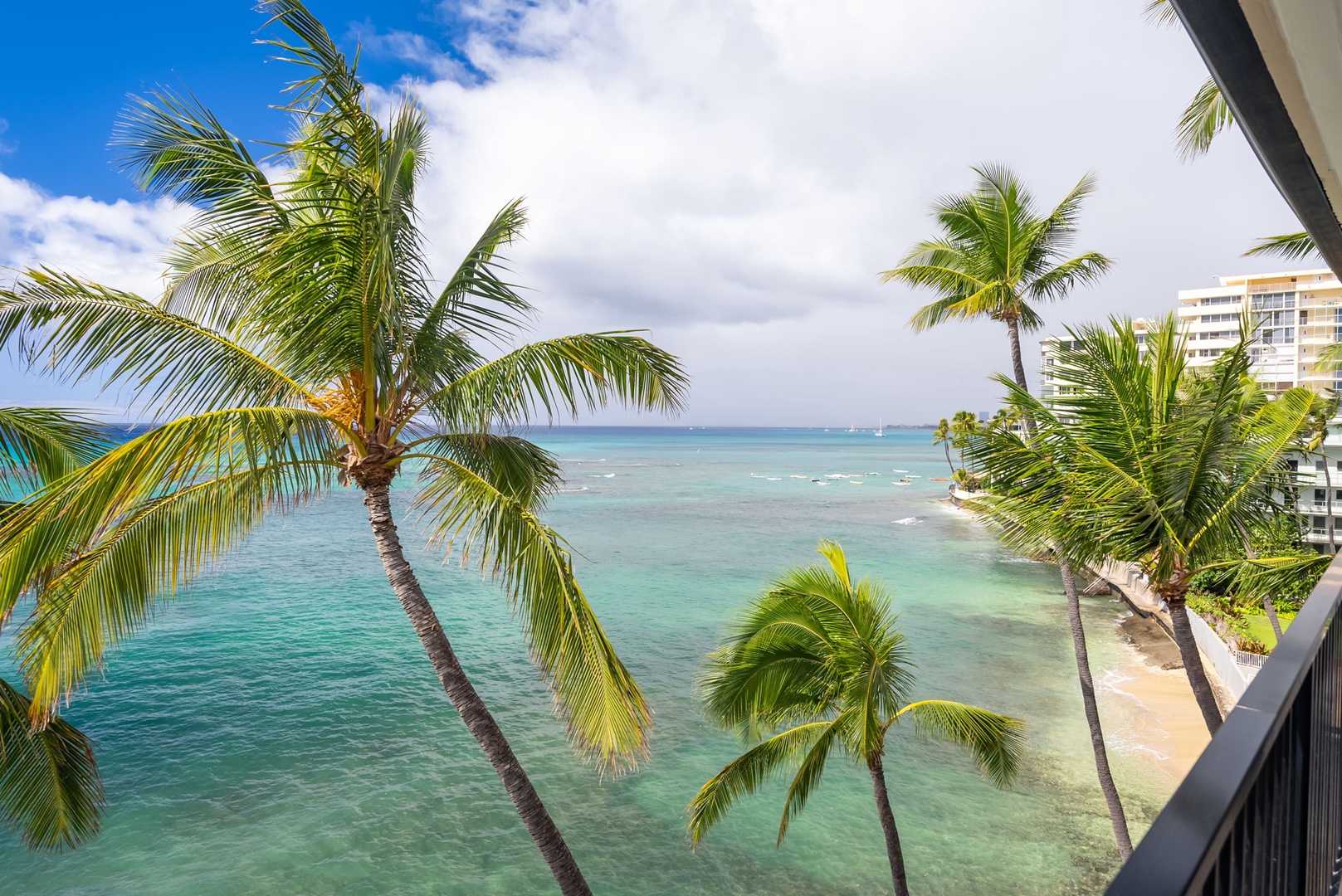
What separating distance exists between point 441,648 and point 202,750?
13.8 metres

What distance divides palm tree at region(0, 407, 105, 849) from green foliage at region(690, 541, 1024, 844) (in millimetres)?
6194

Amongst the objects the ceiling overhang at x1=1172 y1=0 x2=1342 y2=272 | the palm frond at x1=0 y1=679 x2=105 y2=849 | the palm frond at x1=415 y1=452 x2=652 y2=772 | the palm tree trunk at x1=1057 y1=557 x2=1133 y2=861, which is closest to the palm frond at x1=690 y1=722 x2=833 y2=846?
the palm frond at x1=415 y1=452 x2=652 y2=772

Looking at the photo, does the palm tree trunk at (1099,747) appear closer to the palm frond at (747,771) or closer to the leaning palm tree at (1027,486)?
the leaning palm tree at (1027,486)

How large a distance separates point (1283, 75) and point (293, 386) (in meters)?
6.24

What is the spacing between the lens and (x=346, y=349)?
19.1 feet

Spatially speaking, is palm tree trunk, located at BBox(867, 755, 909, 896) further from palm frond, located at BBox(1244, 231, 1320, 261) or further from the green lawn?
the green lawn

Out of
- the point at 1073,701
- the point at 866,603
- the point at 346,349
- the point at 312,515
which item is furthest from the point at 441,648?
the point at 312,515

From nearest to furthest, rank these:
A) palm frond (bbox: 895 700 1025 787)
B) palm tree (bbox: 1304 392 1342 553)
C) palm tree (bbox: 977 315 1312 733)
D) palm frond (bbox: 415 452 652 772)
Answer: palm frond (bbox: 415 452 652 772) → palm tree (bbox: 977 315 1312 733) → palm frond (bbox: 895 700 1025 787) → palm tree (bbox: 1304 392 1342 553)

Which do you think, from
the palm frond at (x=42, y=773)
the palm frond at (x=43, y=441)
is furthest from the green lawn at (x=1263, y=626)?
the palm frond at (x=43, y=441)

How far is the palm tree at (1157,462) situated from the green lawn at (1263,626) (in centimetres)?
1422

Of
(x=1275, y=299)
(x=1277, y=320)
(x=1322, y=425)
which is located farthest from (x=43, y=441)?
(x=1275, y=299)

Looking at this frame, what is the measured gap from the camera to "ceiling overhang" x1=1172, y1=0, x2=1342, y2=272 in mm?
1254

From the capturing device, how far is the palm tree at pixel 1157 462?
710 centimetres

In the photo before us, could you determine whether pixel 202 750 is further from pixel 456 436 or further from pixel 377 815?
pixel 456 436
